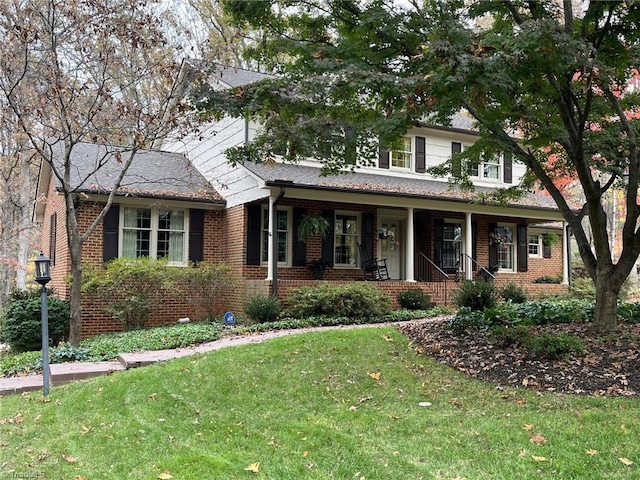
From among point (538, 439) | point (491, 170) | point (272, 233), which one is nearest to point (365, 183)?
point (272, 233)

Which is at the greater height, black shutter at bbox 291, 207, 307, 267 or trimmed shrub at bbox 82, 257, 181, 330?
black shutter at bbox 291, 207, 307, 267

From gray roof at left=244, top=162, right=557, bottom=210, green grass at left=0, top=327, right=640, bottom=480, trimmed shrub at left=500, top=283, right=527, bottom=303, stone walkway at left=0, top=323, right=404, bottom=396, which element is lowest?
stone walkway at left=0, top=323, right=404, bottom=396

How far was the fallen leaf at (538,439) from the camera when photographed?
4.11m

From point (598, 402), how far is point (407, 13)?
5.04 metres

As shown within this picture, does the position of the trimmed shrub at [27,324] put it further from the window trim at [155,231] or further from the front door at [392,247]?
the front door at [392,247]

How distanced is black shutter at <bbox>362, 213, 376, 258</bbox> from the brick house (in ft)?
0.10

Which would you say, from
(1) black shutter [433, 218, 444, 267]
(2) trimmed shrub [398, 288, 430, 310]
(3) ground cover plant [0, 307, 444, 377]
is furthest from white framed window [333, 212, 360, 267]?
(3) ground cover plant [0, 307, 444, 377]

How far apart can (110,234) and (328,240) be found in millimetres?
5466

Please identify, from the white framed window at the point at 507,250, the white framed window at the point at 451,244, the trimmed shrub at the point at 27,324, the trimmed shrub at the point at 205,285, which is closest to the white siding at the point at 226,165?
the trimmed shrub at the point at 205,285

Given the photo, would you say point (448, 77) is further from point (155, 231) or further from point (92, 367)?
point (155, 231)

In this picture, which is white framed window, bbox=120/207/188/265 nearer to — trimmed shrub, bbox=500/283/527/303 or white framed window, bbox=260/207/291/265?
white framed window, bbox=260/207/291/265

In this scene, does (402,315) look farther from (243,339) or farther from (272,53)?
(272,53)

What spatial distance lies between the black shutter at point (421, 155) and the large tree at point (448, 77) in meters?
8.09

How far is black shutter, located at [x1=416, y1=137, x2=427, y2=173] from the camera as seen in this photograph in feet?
54.0
